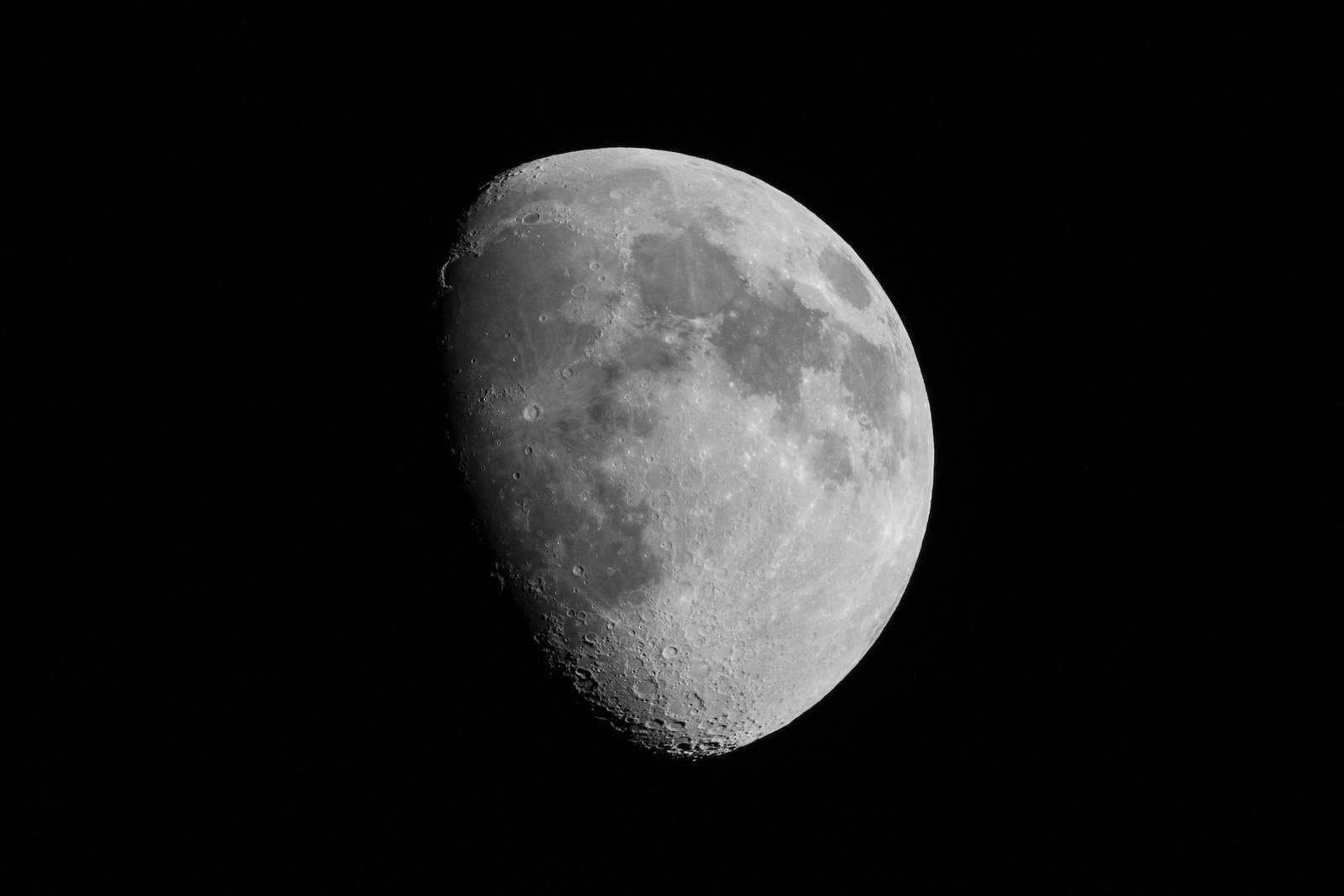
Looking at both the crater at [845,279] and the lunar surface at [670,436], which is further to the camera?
the crater at [845,279]

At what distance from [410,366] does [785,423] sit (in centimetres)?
163

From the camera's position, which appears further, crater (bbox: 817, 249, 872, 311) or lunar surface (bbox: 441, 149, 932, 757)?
crater (bbox: 817, 249, 872, 311)

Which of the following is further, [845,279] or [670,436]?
[845,279]

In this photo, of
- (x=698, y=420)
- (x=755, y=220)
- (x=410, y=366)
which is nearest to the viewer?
(x=698, y=420)

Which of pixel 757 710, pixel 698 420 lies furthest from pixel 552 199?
pixel 757 710

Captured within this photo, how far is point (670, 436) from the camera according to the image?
3.64 m

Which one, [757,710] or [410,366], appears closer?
[410,366]

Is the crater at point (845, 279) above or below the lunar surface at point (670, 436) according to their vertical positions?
above

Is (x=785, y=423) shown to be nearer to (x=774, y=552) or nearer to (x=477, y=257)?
(x=774, y=552)

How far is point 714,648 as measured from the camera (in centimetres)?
396

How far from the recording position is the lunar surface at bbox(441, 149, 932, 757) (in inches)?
144

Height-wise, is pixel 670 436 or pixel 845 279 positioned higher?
pixel 845 279

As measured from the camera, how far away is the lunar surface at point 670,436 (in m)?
3.67

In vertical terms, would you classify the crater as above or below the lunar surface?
above
